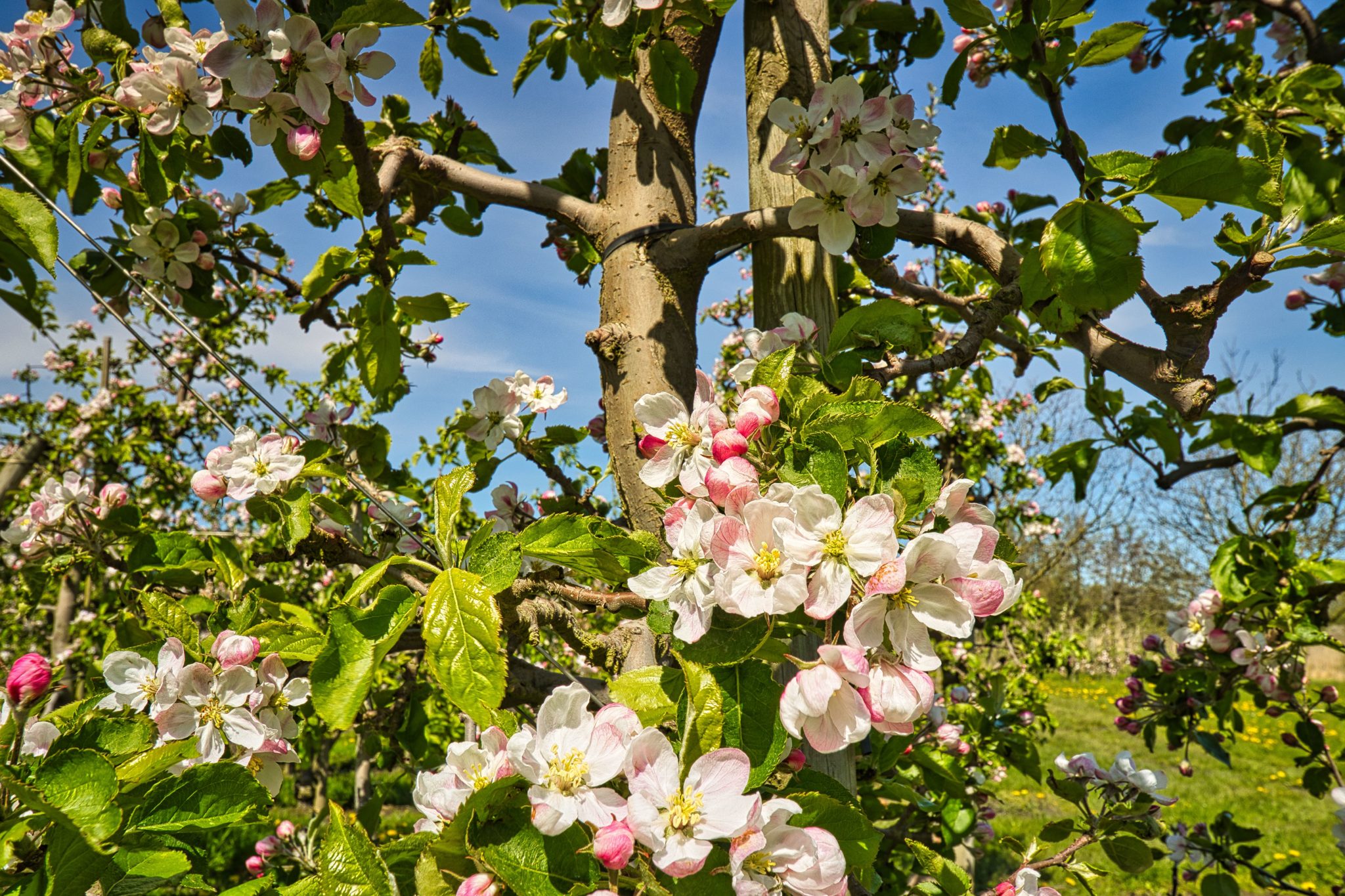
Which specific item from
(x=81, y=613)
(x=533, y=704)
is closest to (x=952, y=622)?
(x=533, y=704)

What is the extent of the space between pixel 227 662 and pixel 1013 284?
144cm

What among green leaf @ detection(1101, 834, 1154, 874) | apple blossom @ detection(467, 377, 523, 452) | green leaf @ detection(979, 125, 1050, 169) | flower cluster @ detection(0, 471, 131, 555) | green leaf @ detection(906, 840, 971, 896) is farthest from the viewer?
apple blossom @ detection(467, 377, 523, 452)

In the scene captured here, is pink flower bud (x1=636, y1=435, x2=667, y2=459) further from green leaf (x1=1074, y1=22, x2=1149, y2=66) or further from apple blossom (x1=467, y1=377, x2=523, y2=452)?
green leaf (x1=1074, y1=22, x2=1149, y2=66)

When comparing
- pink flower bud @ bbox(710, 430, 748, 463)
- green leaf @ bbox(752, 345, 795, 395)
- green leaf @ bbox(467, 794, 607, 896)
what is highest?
green leaf @ bbox(752, 345, 795, 395)

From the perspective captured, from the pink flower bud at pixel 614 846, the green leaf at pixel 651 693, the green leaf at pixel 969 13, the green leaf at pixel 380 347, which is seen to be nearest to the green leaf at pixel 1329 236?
the green leaf at pixel 969 13

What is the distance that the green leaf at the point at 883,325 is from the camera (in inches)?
49.1

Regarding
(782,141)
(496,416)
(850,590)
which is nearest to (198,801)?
(850,590)

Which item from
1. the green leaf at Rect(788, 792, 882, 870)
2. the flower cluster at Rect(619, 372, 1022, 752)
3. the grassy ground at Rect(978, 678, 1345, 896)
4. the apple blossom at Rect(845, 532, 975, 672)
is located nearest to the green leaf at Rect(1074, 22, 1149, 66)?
the flower cluster at Rect(619, 372, 1022, 752)

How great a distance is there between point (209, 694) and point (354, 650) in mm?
415

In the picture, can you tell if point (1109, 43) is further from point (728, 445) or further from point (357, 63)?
point (357, 63)

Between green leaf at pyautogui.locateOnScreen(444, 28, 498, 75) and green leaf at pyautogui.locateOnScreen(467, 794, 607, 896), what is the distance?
1918mm

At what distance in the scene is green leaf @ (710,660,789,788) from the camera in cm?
82

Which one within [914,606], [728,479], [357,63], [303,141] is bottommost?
[914,606]

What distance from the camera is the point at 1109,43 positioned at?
4.61 ft
